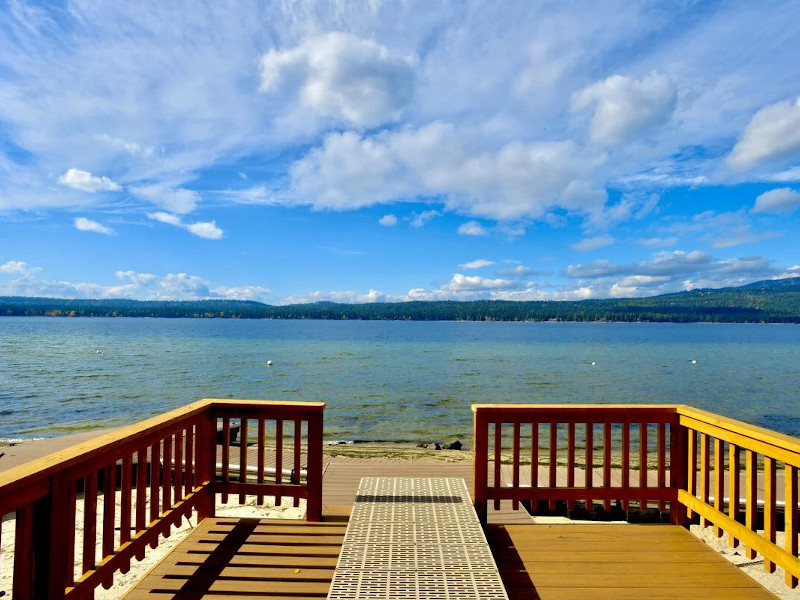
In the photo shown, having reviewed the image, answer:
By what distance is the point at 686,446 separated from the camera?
4.19 metres

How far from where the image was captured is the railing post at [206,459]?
4.13 m

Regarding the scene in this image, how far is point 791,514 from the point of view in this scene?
286 centimetres

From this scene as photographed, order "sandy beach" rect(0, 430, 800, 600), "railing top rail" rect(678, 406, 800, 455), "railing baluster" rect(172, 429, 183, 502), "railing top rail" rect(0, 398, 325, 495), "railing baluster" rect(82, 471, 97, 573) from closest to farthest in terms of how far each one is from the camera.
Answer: "railing top rail" rect(0, 398, 325, 495) < "railing baluster" rect(82, 471, 97, 573) < "railing top rail" rect(678, 406, 800, 455) < "railing baluster" rect(172, 429, 183, 502) < "sandy beach" rect(0, 430, 800, 600)

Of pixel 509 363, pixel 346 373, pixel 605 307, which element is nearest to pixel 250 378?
pixel 346 373

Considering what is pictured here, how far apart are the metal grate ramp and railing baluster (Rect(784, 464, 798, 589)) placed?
1743 mm

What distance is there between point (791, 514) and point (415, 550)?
222 centimetres

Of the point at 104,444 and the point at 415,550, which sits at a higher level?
the point at 104,444

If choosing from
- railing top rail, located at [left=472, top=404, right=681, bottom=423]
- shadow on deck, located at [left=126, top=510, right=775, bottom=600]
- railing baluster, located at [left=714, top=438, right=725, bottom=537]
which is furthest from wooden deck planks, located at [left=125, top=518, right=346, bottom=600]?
railing baluster, located at [left=714, top=438, right=725, bottom=537]

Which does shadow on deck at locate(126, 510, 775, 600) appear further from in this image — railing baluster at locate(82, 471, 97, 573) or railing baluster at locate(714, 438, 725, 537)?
railing baluster at locate(82, 471, 97, 573)

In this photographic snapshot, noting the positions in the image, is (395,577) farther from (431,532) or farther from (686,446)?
(686,446)

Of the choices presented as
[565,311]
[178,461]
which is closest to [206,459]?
[178,461]

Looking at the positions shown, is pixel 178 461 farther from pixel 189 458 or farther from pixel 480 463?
pixel 480 463

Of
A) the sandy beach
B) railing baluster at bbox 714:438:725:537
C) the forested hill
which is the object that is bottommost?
the sandy beach

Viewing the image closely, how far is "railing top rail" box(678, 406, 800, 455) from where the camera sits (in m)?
2.88
